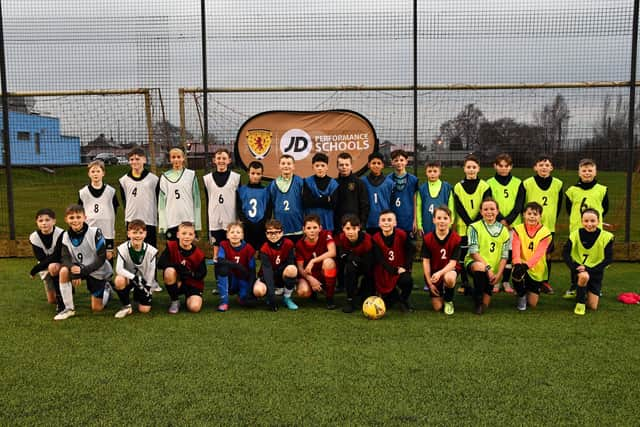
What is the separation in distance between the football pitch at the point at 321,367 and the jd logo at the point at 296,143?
2959mm

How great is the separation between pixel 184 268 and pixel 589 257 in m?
3.99

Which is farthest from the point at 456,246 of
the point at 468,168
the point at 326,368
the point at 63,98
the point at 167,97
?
the point at 63,98

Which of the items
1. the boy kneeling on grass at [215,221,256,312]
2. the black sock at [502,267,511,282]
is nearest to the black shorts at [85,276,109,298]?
the boy kneeling on grass at [215,221,256,312]

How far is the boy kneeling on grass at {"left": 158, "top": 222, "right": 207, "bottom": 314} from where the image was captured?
496 cm

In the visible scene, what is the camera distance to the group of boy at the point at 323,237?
16.3 feet

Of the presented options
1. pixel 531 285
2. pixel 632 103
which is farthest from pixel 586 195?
pixel 632 103

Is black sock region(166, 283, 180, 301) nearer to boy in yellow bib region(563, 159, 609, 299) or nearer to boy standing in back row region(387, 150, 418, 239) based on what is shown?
boy standing in back row region(387, 150, 418, 239)

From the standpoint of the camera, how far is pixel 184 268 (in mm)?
5039

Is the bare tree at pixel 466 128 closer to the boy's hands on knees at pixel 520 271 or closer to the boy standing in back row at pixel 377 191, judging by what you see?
the boy standing in back row at pixel 377 191

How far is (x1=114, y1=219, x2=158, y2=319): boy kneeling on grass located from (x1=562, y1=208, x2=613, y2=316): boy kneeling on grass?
13.3 ft

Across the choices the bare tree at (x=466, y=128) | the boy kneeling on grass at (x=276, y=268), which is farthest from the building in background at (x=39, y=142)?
the bare tree at (x=466, y=128)

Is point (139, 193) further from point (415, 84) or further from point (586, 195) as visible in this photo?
point (586, 195)

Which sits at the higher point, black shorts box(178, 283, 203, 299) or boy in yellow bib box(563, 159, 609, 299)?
boy in yellow bib box(563, 159, 609, 299)

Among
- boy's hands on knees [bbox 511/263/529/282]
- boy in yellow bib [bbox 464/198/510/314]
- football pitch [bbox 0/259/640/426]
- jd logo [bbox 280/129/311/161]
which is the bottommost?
football pitch [bbox 0/259/640/426]
